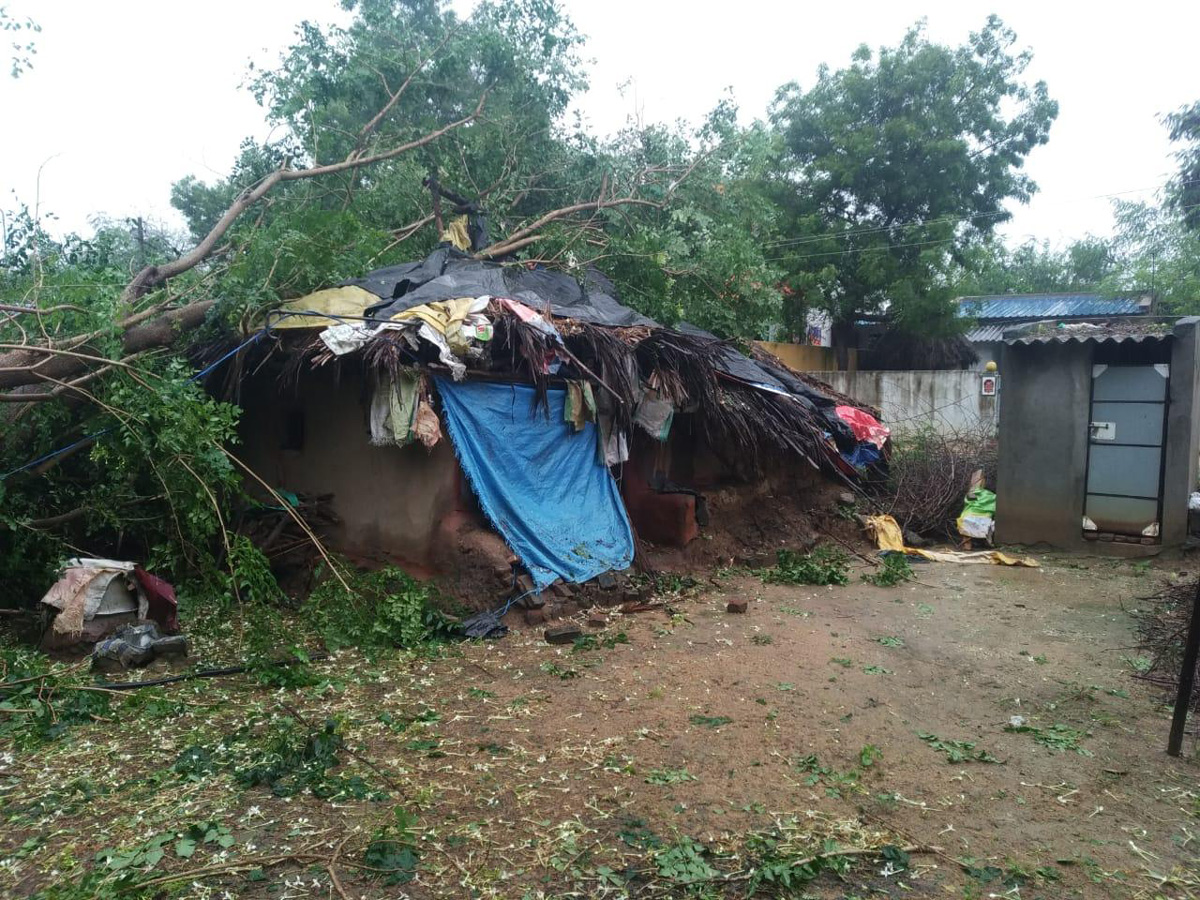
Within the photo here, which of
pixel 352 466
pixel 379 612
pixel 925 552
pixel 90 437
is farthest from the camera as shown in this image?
pixel 925 552

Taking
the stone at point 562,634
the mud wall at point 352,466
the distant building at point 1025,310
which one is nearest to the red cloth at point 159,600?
the mud wall at point 352,466

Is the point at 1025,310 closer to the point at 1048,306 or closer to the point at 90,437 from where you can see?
the point at 1048,306

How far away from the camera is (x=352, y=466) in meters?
7.53

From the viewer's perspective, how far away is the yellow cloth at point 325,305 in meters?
6.93

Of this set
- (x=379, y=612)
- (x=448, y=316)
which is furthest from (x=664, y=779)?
(x=448, y=316)

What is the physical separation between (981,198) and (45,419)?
58.1 ft

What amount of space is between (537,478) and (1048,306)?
2134 centimetres

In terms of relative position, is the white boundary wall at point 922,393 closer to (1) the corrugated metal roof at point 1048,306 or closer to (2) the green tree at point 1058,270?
(1) the corrugated metal roof at point 1048,306

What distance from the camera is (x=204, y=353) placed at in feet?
24.2

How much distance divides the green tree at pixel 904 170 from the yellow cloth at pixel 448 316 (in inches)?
469

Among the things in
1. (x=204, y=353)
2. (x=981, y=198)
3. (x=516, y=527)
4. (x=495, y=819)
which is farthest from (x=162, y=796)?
(x=981, y=198)

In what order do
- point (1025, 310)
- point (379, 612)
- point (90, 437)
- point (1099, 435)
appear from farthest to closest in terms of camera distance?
point (1025, 310)
point (1099, 435)
point (379, 612)
point (90, 437)

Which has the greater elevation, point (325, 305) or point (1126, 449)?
point (325, 305)

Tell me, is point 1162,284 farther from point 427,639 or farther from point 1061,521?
point 427,639
